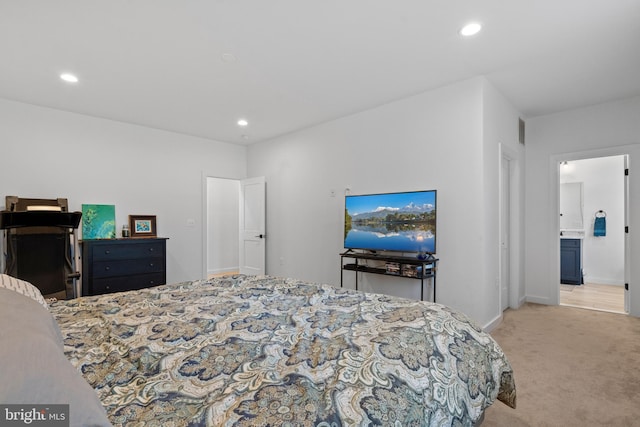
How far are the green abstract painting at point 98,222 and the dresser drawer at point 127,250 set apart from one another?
41 centimetres

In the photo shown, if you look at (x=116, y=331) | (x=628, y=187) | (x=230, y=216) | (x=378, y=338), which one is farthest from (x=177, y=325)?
(x=230, y=216)

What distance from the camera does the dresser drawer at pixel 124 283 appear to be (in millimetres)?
4012

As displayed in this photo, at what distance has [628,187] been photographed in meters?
4.00

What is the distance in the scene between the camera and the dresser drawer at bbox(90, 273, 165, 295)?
158 inches

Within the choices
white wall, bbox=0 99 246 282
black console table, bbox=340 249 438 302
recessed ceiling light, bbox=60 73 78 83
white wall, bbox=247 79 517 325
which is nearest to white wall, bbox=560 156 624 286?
white wall, bbox=247 79 517 325

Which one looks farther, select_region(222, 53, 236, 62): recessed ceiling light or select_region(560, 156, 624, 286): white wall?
select_region(560, 156, 624, 286): white wall

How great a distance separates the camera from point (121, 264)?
13.8 ft

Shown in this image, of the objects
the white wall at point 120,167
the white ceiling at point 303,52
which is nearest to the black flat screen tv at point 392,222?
the white ceiling at point 303,52

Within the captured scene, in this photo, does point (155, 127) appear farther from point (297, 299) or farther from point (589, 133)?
point (589, 133)

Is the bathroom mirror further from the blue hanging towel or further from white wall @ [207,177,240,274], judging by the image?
white wall @ [207,177,240,274]

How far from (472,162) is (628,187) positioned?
7.79 ft

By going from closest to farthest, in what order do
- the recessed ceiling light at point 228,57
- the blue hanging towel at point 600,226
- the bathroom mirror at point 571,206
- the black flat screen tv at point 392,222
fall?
the recessed ceiling light at point 228,57, the black flat screen tv at point 392,222, the blue hanging towel at point 600,226, the bathroom mirror at point 571,206

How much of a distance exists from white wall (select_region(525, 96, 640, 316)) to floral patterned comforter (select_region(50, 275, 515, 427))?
3566 mm

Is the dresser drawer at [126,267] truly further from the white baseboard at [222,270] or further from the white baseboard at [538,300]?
the white baseboard at [538,300]
